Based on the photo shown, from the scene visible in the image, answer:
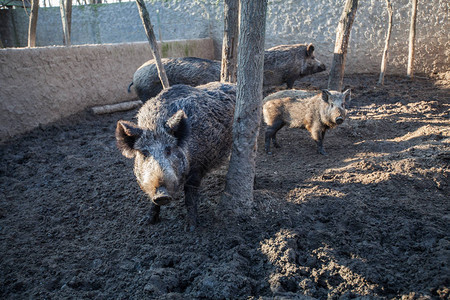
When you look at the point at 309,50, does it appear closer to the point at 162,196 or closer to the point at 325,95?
the point at 325,95

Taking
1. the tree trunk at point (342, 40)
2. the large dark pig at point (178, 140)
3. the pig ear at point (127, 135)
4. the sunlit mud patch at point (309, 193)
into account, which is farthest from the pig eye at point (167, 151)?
the tree trunk at point (342, 40)

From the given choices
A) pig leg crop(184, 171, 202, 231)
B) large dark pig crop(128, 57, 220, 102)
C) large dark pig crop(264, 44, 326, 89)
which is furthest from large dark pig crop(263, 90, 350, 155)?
large dark pig crop(264, 44, 326, 89)

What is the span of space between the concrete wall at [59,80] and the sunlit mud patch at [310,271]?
4854 mm

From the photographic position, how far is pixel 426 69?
840cm

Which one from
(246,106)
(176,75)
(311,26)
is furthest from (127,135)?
(311,26)

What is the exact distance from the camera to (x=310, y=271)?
215 cm

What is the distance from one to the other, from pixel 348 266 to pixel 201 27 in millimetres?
10724

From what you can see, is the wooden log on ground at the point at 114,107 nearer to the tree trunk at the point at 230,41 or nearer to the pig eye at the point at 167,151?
the tree trunk at the point at 230,41

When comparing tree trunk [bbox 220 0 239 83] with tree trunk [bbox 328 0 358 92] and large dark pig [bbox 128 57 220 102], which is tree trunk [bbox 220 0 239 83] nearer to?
large dark pig [bbox 128 57 220 102]

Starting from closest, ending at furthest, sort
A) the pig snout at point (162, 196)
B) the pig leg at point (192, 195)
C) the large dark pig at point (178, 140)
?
the pig snout at point (162, 196)
the large dark pig at point (178, 140)
the pig leg at point (192, 195)

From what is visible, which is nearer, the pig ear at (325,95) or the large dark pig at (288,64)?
the pig ear at (325,95)

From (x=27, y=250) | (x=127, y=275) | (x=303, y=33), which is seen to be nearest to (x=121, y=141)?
(x=127, y=275)

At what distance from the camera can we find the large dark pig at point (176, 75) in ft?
20.4

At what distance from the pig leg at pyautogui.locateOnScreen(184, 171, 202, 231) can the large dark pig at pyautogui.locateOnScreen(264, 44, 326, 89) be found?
18.4 ft
